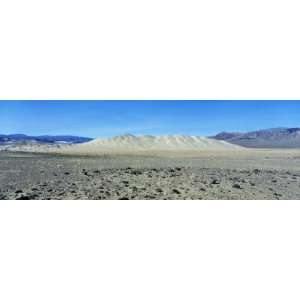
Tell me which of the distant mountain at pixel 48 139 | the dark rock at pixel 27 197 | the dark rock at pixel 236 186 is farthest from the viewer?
the distant mountain at pixel 48 139

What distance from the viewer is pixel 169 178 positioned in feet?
16.2

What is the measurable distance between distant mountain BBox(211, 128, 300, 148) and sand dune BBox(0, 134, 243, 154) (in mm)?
85

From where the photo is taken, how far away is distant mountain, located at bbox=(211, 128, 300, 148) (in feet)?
16.5

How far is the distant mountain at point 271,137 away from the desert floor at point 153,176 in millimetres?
147

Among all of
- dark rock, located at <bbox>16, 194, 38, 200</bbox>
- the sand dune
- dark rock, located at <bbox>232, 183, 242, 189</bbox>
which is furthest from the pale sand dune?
dark rock, located at <bbox>16, 194, 38, 200</bbox>

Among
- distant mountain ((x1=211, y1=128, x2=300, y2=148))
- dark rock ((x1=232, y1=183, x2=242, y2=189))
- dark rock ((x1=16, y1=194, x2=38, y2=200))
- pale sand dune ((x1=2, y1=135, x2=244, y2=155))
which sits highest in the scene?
distant mountain ((x1=211, y1=128, x2=300, y2=148))

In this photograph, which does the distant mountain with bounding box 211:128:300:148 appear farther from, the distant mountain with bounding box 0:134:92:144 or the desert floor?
the distant mountain with bounding box 0:134:92:144

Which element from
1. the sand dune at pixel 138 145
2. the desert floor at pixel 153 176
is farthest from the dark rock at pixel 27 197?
the sand dune at pixel 138 145

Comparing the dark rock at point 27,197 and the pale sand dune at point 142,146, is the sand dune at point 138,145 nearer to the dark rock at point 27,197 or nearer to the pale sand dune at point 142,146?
the pale sand dune at point 142,146

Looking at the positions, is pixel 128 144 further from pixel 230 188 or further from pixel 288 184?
pixel 288 184

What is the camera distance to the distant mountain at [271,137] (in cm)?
504

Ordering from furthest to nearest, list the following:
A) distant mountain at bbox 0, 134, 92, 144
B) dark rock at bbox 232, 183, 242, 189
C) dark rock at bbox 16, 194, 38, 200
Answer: distant mountain at bbox 0, 134, 92, 144, dark rock at bbox 232, 183, 242, 189, dark rock at bbox 16, 194, 38, 200

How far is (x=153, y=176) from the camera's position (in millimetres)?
4953
